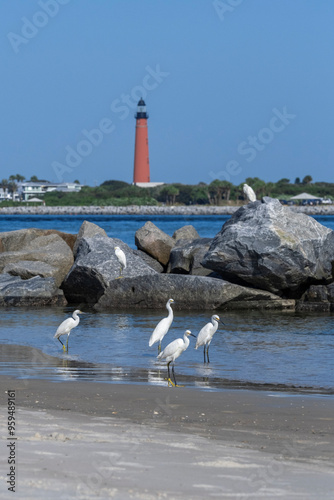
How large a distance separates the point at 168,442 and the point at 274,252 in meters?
11.4

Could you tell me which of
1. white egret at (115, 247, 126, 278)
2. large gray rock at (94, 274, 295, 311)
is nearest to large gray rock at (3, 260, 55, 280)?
large gray rock at (94, 274, 295, 311)

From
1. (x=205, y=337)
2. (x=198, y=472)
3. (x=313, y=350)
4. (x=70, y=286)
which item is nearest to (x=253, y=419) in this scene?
(x=198, y=472)

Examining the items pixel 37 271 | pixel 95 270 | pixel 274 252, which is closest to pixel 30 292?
pixel 37 271

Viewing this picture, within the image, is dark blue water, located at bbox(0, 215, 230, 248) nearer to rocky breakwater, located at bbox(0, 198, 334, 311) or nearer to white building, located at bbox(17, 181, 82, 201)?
rocky breakwater, located at bbox(0, 198, 334, 311)

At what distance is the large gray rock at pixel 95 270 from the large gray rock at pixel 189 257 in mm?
1289

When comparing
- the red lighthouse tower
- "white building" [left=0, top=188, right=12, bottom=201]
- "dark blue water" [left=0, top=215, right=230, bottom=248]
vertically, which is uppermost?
the red lighthouse tower

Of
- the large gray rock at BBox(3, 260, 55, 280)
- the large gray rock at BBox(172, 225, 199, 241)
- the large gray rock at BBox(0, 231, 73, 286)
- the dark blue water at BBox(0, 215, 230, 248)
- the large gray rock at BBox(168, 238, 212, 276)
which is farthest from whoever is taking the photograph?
the dark blue water at BBox(0, 215, 230, 248)

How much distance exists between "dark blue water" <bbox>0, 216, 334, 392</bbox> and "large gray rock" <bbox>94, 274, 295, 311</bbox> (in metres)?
0.46

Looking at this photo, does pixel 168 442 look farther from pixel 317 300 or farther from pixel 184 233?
pixel 184 233

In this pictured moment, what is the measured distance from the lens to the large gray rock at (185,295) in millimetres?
17141

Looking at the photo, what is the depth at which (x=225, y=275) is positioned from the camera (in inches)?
709

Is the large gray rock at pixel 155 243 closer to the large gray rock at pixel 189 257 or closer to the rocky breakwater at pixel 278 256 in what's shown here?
the large gray rock at pixel 189 257

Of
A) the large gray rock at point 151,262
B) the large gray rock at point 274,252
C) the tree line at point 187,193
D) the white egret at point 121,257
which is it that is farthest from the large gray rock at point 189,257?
the tree line at point 187,193

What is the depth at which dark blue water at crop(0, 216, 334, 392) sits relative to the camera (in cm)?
992
